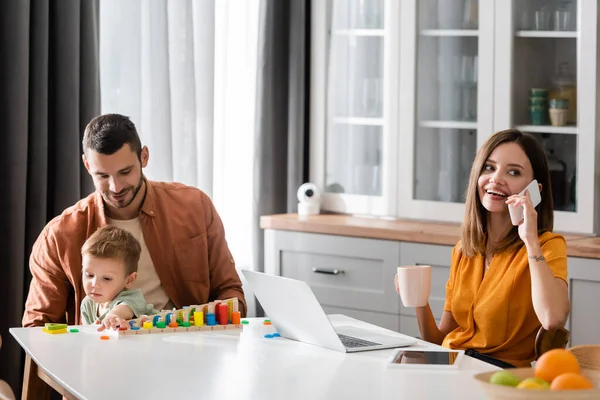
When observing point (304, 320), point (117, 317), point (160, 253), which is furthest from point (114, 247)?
point (304, 320)

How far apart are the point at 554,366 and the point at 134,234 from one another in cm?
165

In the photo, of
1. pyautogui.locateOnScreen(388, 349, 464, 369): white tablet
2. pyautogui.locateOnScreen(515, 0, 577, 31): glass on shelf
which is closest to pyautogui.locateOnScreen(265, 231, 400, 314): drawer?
pyautogui.locateOnScreen(515, 0, 577, 31): glass on shelf

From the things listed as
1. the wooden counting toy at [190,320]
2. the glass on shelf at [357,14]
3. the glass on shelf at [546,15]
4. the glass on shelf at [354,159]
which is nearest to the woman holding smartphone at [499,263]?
the wooden counting toy at [190,320]

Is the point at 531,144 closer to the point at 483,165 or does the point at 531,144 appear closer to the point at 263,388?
the point at 483,165

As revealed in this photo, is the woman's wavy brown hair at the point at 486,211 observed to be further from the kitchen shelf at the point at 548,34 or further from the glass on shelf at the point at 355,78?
the glass on shelf at the point at 355,78

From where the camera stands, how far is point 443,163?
12.5ft

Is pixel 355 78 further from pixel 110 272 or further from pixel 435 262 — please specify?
Answer: pixel 110 272

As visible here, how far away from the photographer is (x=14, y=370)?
3064 millimetres

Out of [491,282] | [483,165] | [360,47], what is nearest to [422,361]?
[491,282]

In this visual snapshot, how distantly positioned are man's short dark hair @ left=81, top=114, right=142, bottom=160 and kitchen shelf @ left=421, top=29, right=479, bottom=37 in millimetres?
1502

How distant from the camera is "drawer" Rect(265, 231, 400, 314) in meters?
3.62

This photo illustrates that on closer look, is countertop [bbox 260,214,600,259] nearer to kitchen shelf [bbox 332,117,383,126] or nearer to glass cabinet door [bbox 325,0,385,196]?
glass cabinet door [bbox 325,0,385,196]

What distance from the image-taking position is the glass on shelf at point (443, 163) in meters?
3.76

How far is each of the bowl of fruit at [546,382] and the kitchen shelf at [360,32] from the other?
2.61m
